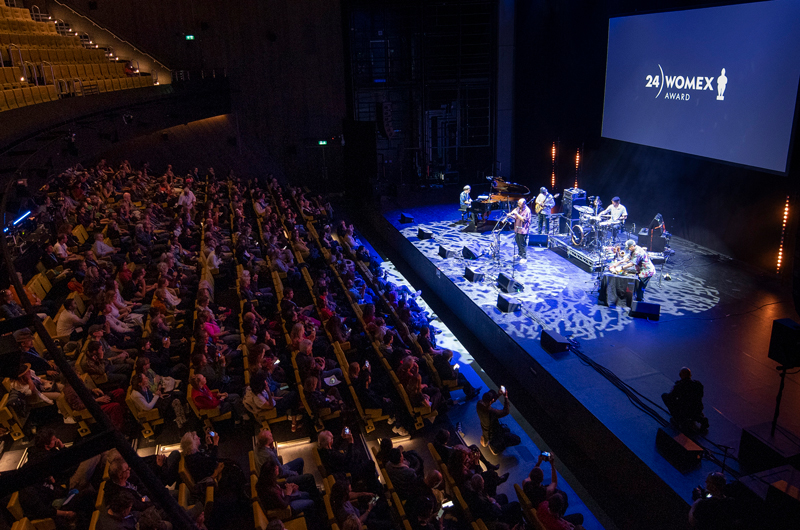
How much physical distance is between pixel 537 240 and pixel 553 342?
4.08 m

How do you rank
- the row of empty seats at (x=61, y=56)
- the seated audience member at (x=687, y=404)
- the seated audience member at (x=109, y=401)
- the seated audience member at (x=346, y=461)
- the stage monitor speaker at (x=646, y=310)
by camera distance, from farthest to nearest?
the row of empty seats at (x=61, y=56), the stage monitor speaker at (x=646, y=310), the seated audience member at (x=109, y=401), the seated audience member at (x=687, y=404), the seated audience member at (x=346, y=461)

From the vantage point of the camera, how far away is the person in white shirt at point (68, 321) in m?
5.88

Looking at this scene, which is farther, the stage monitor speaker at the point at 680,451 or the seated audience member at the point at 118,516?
the stage monitor speaker at the point at 680,451

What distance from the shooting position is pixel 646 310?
6918mm

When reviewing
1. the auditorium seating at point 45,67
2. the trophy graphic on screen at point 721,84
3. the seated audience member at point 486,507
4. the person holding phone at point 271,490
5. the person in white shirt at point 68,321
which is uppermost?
the auditorium seating at point 45,67

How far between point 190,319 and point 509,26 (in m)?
11.2

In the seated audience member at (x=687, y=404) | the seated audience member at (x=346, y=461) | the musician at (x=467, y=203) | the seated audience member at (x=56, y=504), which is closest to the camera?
the seated audience member at (x=56, y=504)

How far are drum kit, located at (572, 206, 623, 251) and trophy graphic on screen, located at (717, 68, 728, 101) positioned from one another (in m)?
2.20

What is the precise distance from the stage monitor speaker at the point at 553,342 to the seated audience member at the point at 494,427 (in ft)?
4.27

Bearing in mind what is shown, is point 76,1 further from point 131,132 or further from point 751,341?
point 751,341

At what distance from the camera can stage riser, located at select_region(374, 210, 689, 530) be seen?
4.40 metres

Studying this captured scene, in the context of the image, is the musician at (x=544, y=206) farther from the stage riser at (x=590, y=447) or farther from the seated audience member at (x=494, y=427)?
the seated audience member at (x=494, y=427)

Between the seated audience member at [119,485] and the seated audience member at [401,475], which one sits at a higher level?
the seated audience member at [119,485]

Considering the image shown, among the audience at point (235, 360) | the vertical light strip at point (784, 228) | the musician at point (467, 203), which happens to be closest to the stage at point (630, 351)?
the vertical light strip at point (784, 228)
